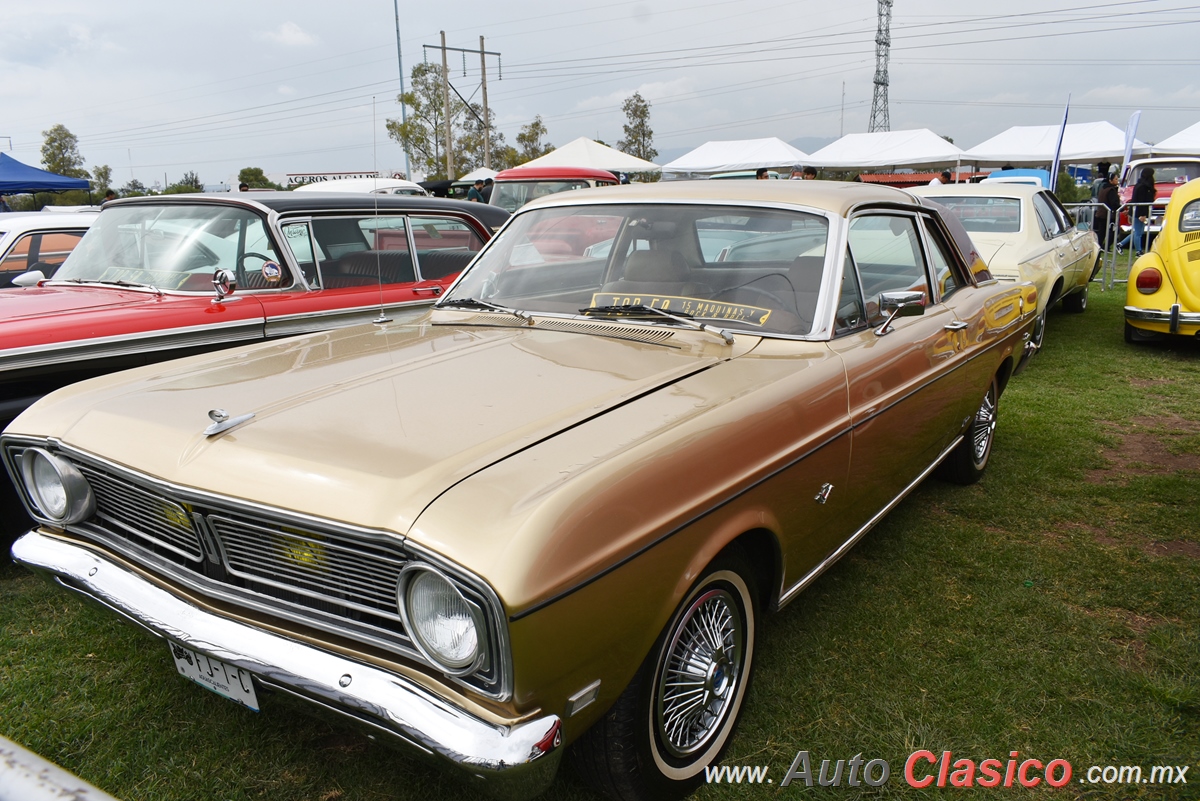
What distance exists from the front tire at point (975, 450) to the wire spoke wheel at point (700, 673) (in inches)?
97.5

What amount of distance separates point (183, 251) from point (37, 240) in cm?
345

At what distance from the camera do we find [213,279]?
4.45m

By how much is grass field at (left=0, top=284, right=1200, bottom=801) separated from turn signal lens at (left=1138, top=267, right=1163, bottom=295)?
384cm

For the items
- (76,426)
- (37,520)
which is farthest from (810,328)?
(37,520)

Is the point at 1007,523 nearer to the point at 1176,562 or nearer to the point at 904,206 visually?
the point at 1176,562

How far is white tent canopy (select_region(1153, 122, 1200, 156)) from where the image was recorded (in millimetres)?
19984

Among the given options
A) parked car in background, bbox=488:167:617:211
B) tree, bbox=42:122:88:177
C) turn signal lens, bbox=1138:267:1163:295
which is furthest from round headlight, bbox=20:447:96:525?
tree, bbox=42:122:88:177

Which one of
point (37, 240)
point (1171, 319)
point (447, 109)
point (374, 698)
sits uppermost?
point (447, 109)

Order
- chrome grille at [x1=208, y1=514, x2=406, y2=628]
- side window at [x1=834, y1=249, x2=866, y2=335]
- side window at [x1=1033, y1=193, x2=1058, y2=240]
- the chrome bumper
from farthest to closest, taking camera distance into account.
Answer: side window at [x1=1033, y1=193, x2=1058, y2=240]
side window at [x1=834, y1=249, x2=866, y2=335]
chrome grille at [x1=208, y1=514, x2=406, y2=628]
the chrome bumper

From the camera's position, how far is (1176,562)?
3.55 meters

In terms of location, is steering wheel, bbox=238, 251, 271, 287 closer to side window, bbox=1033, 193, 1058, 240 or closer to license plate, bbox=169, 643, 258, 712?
license plate, bbox=169, 643, 258, 712

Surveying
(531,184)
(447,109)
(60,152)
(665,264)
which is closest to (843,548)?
Result: (665,264)

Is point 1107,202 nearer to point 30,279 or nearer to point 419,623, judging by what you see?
point 30,279

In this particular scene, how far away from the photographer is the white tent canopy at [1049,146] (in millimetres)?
21906
